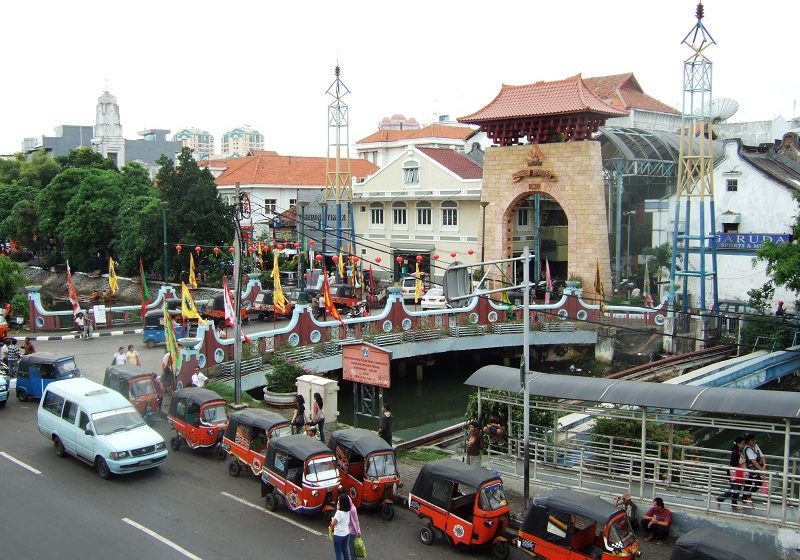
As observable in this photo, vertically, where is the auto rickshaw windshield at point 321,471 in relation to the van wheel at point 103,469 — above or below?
above

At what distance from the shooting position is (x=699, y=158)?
116 ft

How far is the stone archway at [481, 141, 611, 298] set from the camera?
4197cm

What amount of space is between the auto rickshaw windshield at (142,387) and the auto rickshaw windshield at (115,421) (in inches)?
127

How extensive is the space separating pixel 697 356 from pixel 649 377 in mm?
4980

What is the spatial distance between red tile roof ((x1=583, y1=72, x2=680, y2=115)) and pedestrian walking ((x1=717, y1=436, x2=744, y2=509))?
1766 inches

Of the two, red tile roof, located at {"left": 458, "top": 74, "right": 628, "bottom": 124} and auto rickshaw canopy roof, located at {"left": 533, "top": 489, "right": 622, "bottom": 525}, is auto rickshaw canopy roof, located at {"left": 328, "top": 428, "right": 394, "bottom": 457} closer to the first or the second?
auto rickshaw canopy roof, located at {"left": 533, "top": 489, "right": 622, "bottom": 525}

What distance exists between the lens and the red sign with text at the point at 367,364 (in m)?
21.4

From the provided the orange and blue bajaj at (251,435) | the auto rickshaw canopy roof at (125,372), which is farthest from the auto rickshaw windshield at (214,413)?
the auto rickshaw canopy roof at (125,372)

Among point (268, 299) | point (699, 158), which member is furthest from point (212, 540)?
point (699, 158)

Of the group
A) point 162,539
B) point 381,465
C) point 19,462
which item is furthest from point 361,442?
point 19,462

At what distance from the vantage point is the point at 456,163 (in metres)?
53.5

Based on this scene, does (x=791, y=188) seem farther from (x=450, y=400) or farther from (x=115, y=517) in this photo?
(x=115, y=517)

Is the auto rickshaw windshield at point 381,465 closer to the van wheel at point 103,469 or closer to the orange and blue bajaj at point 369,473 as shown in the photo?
A: the orange and blue bajaj at point 369,473

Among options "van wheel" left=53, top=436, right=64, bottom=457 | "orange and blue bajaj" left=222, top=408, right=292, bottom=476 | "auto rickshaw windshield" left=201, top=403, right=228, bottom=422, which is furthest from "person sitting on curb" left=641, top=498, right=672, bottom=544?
Result: "van wheel" left=53, top=436, right=64, bottom=457
